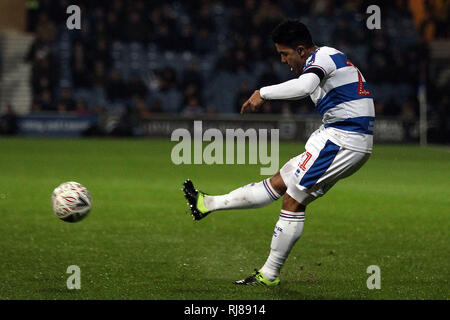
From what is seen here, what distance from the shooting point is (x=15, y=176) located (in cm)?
1366

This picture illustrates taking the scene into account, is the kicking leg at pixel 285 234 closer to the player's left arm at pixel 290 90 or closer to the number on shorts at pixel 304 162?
the number on shorts at pixel 304 162

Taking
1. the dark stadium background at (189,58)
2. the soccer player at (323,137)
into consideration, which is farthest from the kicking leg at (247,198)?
the dark stadium background at (189,58)

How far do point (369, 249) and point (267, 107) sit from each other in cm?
1575

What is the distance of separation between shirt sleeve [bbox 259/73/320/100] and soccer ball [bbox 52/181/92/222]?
80.0 inches

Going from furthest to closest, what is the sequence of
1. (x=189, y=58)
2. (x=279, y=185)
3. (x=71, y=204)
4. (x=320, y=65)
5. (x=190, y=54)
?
(x=189, y=58), (x=190, y=54), (x=71, y=204), (x=279, y=185), (x=320, y=65)

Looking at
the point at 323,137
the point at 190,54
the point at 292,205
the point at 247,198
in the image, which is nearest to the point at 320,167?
the point at 323,137

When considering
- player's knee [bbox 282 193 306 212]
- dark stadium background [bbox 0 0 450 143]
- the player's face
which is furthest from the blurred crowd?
player's knee [bbox 282 193 306 212]

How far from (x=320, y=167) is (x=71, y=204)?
7.39 ft

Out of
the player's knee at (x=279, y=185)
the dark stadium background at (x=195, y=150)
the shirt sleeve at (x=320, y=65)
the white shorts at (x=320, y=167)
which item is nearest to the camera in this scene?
the shirt sleeve at (x=320, y=65)

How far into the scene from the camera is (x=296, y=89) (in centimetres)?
572

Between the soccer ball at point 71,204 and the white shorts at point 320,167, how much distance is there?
1.92 m

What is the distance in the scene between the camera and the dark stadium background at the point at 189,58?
77.7ft

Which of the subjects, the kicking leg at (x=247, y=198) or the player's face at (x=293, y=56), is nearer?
Result: the player's face at (x=293, y=56)

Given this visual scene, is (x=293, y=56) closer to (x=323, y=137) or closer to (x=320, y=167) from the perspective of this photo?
(x=323, y=137)
